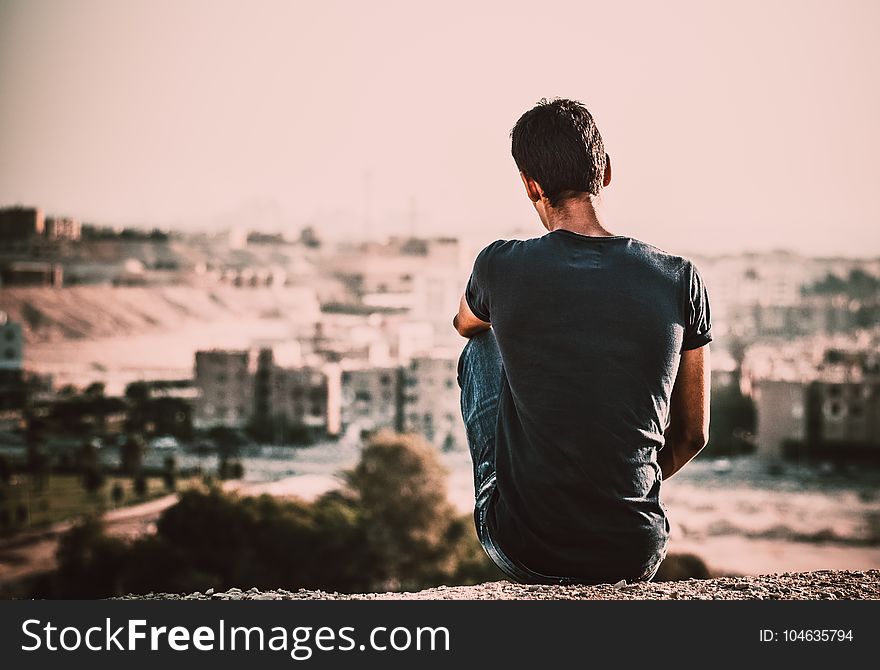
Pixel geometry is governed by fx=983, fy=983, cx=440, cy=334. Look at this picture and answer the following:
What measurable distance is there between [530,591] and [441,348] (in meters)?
16.7

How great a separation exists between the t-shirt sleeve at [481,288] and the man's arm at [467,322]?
1 cm

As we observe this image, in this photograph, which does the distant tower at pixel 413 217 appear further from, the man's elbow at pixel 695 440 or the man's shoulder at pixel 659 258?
the man's shoulder at pixel 659 258

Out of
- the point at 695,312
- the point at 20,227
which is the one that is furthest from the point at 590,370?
the point at 20,227

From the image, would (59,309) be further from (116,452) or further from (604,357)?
(604,357)

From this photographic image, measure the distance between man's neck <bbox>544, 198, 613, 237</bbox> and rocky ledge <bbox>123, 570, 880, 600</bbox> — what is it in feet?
1.76

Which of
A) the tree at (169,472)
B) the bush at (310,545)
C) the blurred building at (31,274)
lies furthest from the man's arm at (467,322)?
the blurred building at (31,274)

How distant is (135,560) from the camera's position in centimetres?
1293

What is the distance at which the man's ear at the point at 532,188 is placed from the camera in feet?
4.08

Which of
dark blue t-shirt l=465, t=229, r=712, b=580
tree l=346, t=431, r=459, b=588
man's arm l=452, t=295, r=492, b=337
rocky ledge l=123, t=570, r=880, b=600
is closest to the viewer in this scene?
dark blue t-shirt l=465, t=229, r=712, b=580

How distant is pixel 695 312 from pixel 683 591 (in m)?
0.61

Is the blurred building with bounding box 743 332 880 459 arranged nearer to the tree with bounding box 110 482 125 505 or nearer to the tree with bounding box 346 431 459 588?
the tree with bounding box 346 431 459 588

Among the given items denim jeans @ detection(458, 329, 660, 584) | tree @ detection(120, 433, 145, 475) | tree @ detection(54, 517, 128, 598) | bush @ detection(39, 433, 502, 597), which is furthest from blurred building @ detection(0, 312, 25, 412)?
denim jeans @ detection(458, 329, 660, 584)

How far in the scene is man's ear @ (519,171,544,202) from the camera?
124cm
